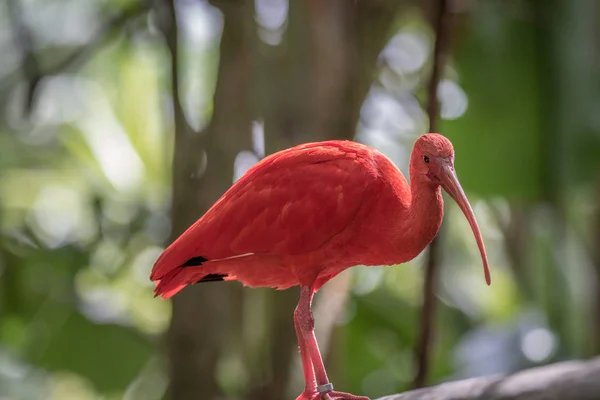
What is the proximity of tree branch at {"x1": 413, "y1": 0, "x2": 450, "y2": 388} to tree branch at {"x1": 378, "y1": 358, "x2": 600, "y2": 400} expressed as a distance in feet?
3.56

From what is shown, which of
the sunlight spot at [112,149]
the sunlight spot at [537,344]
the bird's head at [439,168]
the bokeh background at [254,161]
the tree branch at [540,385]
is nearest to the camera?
the tree branch at [540,385]

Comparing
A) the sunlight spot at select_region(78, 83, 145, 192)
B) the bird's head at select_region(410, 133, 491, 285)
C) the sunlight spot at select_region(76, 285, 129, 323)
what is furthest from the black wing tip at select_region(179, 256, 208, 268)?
the sunlight spot at select_region(78, 83, 145, 192)

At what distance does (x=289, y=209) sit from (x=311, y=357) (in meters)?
0.35

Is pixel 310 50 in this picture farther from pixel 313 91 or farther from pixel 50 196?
pixel 50 196

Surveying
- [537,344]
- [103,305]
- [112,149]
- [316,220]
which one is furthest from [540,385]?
[112,149]

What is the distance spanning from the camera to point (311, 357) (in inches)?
70.9

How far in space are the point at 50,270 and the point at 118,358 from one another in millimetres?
634

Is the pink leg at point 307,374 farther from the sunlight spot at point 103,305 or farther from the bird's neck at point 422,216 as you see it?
the sunlight spot at point 103,305

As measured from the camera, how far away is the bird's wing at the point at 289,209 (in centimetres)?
167

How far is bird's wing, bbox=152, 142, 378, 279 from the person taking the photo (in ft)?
5.49

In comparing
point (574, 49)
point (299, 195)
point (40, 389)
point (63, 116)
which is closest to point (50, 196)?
point (63, 116)

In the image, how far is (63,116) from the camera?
4.89m

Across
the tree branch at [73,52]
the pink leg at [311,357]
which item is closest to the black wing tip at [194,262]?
the pink leg at [311,357]

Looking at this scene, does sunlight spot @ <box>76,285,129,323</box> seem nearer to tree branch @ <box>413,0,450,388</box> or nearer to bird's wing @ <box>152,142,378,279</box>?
tree branch @ <box>413,0,450,388</box>
